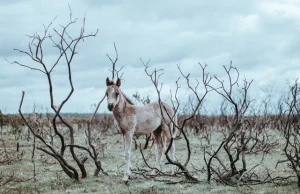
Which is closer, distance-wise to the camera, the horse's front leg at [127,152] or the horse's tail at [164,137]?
the horse's front leg at [127,152]

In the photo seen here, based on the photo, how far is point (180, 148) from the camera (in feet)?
66.5

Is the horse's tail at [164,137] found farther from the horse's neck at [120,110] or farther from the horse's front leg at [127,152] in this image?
the horse's neck at [120,110]

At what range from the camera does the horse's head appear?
11.6 m

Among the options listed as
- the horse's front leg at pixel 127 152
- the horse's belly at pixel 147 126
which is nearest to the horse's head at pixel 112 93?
the horse's front leg at pixel 127 152

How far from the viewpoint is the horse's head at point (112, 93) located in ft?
38.0

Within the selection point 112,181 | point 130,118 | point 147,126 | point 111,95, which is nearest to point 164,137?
point 147,126

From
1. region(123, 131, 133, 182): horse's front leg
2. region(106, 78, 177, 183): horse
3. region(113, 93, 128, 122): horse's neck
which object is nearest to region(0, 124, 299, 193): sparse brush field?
region(123, 131, 133, 182): horse's front leg

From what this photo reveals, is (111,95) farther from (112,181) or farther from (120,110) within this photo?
(112,181)

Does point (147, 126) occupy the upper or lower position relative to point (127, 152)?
upper

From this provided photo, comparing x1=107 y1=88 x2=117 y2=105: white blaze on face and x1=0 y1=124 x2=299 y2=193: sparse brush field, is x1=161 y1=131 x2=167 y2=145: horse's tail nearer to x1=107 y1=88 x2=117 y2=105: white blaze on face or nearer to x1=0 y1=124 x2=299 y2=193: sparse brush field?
x1=0 y1=124 x2=299 y2=193: sparse brush field

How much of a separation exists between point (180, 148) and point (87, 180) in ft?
28.9

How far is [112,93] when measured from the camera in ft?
38.2

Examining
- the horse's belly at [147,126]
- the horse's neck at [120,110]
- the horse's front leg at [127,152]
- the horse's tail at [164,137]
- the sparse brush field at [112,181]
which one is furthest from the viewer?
the horse's tail at [164,137]

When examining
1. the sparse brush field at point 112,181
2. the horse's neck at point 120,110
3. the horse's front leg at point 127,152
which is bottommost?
the sparse brush field at point 112,181
